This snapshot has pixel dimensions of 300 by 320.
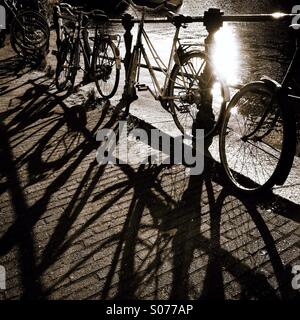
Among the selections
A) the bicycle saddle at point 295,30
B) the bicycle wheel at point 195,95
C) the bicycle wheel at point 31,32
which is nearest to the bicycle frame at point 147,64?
the bicycle wheel at point 195,95

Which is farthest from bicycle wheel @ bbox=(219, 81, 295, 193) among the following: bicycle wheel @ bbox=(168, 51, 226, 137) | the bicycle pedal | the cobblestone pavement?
the bicycle pedal

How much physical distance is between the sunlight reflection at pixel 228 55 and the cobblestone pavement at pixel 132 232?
3.34 m

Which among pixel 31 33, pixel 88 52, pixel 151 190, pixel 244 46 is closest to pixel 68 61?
pixel 88 52

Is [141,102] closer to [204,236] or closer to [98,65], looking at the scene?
[98,65]

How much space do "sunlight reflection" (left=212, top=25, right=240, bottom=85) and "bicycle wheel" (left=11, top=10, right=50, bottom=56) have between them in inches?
166

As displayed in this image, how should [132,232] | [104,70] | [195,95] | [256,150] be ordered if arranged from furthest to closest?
[104,70]
[195,95]
[256,150]
[132,232]


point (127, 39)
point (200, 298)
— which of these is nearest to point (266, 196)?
point (200, 298)

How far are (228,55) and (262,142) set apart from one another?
603cm

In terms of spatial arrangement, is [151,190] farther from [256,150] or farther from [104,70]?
[104,70]

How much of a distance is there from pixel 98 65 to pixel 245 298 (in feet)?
14.8

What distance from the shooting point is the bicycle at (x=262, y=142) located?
292 centimetres

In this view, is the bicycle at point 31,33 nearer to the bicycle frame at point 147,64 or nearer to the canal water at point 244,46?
the canal water at point 244,46

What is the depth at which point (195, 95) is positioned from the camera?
4.24 m

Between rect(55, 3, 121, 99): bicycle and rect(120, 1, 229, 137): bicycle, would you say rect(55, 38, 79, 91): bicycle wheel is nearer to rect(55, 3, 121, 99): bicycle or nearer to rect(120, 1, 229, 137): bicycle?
rect(55, 3, 121, 99): bicycle
